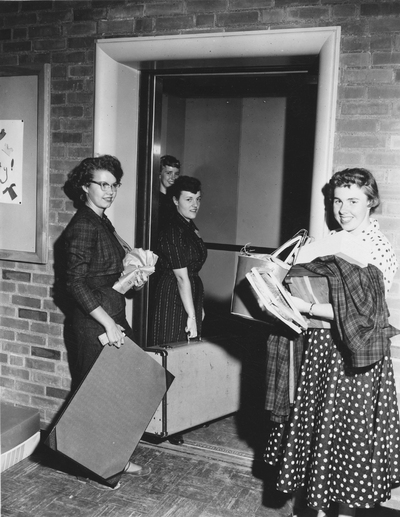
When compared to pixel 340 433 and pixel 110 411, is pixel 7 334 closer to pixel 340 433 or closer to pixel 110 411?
pixel 110 411

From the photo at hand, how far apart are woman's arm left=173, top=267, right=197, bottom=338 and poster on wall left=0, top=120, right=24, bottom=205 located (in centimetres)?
130

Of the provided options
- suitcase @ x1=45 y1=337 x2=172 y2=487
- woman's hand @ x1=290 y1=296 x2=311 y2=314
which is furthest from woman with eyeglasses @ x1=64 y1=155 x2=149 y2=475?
woman's hand @ x1=290 y1=296 x2=311 y2=314

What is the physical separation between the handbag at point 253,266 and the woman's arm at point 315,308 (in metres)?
0.14

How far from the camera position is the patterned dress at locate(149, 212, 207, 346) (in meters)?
3.90

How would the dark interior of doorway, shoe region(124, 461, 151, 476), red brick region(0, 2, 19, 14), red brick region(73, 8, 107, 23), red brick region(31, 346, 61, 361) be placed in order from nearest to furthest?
shoe region(124, 461, 151, 476) < red brick region(73, 8, 107, 23) < red brick region(0, 2, 19, 14) < red brick region(31, 346, 61, 361) < the dark interior of doorway

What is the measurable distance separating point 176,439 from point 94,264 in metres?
1.57

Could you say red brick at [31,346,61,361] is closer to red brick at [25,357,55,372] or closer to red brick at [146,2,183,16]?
red brick at [25,357,55,372]

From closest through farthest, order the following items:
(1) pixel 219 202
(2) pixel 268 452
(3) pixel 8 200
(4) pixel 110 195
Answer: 1. (2) pixel 268 452
2. (4) pixel 110 195
3. (3) pixel 8 200
4. (1) pixel 219 202

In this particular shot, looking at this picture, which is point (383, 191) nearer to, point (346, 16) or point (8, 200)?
point (346, 16)

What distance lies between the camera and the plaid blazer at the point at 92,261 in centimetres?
307

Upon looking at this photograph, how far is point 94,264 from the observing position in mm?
3152

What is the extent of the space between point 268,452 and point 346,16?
2.45 m

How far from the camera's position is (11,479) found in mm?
3396

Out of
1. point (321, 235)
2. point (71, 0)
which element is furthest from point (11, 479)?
point (71, 0)
